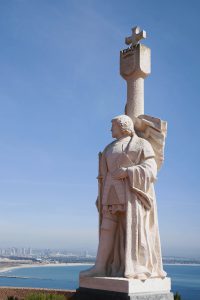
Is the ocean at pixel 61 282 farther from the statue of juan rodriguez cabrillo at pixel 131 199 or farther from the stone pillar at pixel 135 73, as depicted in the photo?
the stone pillar at pixel 135 73

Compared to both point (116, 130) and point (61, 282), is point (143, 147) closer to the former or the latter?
point (116, 130)

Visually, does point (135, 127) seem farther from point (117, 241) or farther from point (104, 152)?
point (117, 241)

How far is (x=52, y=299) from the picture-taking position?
51.6 feet

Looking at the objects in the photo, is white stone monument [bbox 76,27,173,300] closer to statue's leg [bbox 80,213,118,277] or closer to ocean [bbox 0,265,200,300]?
statue's leg [bbox 80,213,118,277]

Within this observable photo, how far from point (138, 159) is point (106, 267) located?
181 centimetres

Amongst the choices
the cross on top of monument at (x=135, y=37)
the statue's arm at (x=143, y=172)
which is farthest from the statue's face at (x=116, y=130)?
the cross on top of monument at (x=135, y=37)

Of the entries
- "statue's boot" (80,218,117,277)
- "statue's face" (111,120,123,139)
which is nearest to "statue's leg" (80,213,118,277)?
"statue's boot" (80,218,117,277)

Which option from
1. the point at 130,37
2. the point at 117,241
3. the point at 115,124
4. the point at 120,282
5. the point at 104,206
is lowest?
the point at 120,282

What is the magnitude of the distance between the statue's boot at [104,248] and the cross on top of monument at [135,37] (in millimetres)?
3376

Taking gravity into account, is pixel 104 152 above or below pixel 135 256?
above

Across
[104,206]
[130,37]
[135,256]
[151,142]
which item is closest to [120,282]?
[135,256]

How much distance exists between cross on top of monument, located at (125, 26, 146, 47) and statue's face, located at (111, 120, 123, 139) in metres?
1.74

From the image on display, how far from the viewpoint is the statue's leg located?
6.91m

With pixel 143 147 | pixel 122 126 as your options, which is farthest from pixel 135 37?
pixel 143 147
